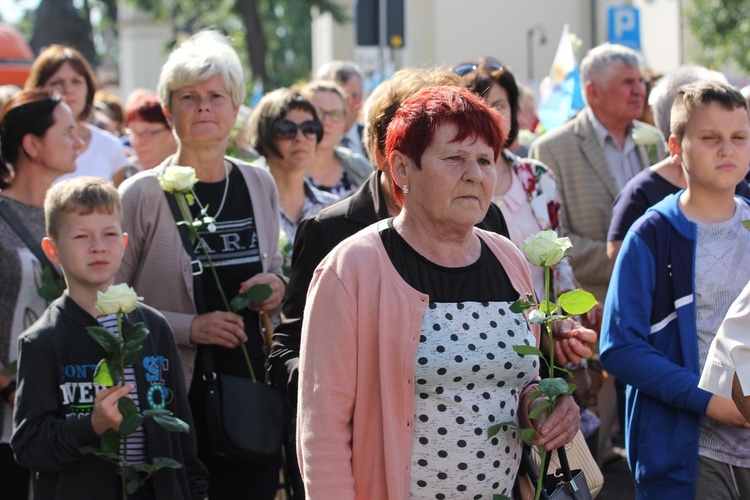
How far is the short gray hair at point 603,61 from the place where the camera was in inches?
270

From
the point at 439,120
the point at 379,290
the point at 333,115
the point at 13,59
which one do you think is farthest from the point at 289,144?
the point at 13,59

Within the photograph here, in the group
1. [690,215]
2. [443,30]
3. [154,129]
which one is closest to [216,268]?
[690,215]

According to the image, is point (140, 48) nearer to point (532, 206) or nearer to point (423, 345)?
point (532, 206)

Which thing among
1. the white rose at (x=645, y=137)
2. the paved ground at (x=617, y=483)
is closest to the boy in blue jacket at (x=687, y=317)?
the white rose at (x=645, y=137)

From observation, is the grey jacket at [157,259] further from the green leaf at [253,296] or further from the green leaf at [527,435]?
the green leaf at [527,435]

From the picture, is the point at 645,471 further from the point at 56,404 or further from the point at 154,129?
the point at 154,129

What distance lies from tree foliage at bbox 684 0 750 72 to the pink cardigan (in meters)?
27.8

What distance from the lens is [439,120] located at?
122 inches

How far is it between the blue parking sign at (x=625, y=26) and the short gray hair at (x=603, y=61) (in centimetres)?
774

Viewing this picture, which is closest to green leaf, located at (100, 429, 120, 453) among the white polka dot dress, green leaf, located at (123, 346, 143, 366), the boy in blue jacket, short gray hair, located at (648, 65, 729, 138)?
green leaf, located at (123, 346, 143, 366)

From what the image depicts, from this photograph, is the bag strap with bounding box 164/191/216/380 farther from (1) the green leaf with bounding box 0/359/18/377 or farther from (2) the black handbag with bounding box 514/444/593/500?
(2) the black handbag with bounding box 514/444/593/500

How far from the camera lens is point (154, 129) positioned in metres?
6.83

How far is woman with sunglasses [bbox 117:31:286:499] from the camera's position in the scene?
4.52 m

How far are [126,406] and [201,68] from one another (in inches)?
63.2
